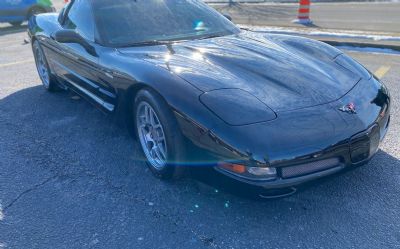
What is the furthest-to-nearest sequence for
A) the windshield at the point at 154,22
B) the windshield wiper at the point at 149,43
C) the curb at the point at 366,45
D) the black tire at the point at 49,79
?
the curb at the point at 366,45, the black tire at the point at 49,79, the windshield at the point at 154,22, the windshield wiper at the point at 149,43

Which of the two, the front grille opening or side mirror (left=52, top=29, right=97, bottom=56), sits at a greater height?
side mirror (left=52, top=29, right=97, bottom=56)

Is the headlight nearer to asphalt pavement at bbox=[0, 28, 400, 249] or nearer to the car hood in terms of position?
asphalt pavement at bbox=[0, 28, 400, 249]

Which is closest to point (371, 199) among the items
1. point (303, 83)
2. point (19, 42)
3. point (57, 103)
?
point (303, 83)

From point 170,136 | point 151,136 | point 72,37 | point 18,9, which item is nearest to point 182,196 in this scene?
point 170,136

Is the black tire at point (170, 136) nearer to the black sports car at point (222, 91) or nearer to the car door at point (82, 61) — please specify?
the black sports car at point (222, 91)

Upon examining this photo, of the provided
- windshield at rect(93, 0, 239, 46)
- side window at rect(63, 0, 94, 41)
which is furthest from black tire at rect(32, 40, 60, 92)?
windshield at rect(93, 0, 239, 46)

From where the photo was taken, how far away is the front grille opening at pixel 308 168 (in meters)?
2.01

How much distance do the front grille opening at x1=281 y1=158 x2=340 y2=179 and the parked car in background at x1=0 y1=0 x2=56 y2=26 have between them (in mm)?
11306

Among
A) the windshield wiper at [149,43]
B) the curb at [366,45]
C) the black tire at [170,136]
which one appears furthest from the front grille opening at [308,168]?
the curb at [366,45]

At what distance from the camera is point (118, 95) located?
2.94 meters

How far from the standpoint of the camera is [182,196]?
99.3 inches

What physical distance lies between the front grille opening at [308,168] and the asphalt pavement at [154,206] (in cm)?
11

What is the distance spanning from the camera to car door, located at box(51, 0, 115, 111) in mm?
3207

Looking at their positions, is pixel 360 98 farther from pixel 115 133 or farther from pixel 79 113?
pixel 79 113
